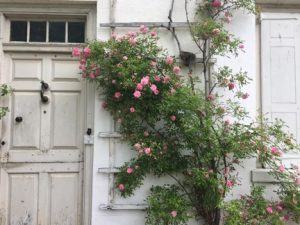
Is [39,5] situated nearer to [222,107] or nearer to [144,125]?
[144,125]

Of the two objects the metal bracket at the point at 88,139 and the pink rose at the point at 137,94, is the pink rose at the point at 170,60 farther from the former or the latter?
the metal bracket at the point at 88,139

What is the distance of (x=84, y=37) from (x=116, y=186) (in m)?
1.79

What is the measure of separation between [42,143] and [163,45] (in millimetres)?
1790

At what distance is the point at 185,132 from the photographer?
379cm

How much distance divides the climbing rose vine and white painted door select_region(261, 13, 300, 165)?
285 mm

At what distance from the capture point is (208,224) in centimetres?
402

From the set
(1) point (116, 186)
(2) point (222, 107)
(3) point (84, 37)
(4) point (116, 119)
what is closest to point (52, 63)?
(3) point (84, 37)

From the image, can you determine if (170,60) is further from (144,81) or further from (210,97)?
(210,97)

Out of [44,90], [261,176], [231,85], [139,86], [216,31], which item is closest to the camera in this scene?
[139,86]

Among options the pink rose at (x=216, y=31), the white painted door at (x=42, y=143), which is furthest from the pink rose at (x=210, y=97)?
the white painted door at (x=42, y=143)

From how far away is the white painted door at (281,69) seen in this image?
14.5 ft

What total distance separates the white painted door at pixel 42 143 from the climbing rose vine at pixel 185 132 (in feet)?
1.67

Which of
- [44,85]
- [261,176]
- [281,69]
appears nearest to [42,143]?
[44,85]

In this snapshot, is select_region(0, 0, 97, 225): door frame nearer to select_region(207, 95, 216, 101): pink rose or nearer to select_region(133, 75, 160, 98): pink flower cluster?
select_region(133, 75, 160, 98): pink flower cluster
